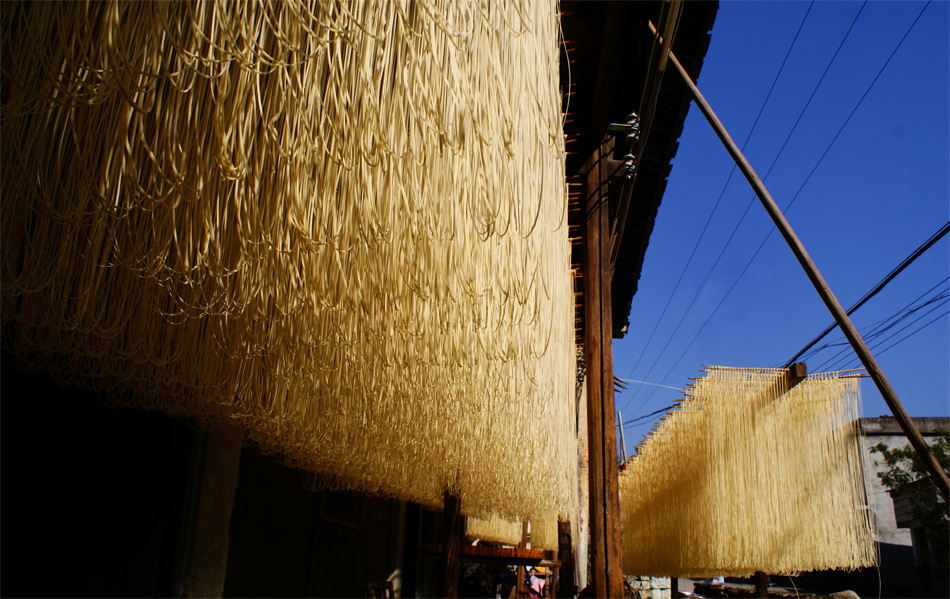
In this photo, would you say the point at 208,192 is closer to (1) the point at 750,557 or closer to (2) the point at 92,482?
(2) the point at 92,482

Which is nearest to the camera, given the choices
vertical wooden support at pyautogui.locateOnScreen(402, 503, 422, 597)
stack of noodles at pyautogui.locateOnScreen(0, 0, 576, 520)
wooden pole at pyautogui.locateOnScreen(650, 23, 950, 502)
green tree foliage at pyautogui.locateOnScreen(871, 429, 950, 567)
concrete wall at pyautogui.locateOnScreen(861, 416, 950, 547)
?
stack of noodles at pyautogui.locateOnScreen(0, 0, 576, 520)

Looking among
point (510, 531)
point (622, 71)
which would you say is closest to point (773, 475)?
point (622, 71)

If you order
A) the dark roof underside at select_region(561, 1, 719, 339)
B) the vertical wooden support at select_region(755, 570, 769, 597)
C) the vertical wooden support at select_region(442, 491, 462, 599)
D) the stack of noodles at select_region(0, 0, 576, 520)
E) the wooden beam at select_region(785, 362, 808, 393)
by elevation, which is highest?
the dark roof underside at select_region(561, 1, 719, 339)

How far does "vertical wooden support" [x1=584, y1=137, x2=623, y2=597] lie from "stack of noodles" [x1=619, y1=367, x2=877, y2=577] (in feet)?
8.70

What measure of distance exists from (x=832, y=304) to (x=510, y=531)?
339 inches

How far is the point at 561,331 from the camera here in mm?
2861

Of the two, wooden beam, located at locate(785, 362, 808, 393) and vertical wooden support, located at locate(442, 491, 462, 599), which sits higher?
wooden beam, located at locate(785, 362, 808, 393)

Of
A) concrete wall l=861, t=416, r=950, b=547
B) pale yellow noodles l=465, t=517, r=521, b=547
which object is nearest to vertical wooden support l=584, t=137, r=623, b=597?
pale yellow noodles l=465, t=517, r=521, b=547

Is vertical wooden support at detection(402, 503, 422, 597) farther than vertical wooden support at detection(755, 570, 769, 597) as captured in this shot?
Yes

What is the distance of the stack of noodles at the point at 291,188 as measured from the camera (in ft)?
3.19

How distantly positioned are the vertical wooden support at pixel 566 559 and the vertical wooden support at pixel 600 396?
2.80 meters

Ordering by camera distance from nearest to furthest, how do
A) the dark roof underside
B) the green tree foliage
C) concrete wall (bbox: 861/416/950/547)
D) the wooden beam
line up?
1. the dark roof underside
2. the wooden beam
3. the green tree foliage
4. concrete wall (bbox: 861/416/950/547)

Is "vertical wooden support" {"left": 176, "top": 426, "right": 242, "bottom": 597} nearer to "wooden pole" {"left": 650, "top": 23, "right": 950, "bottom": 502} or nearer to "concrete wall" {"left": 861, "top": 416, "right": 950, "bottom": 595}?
"wooden pole" {"left": 650, "top": 23, "right": 950, "bottom": 502}

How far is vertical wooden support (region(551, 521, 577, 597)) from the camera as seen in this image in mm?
6256
